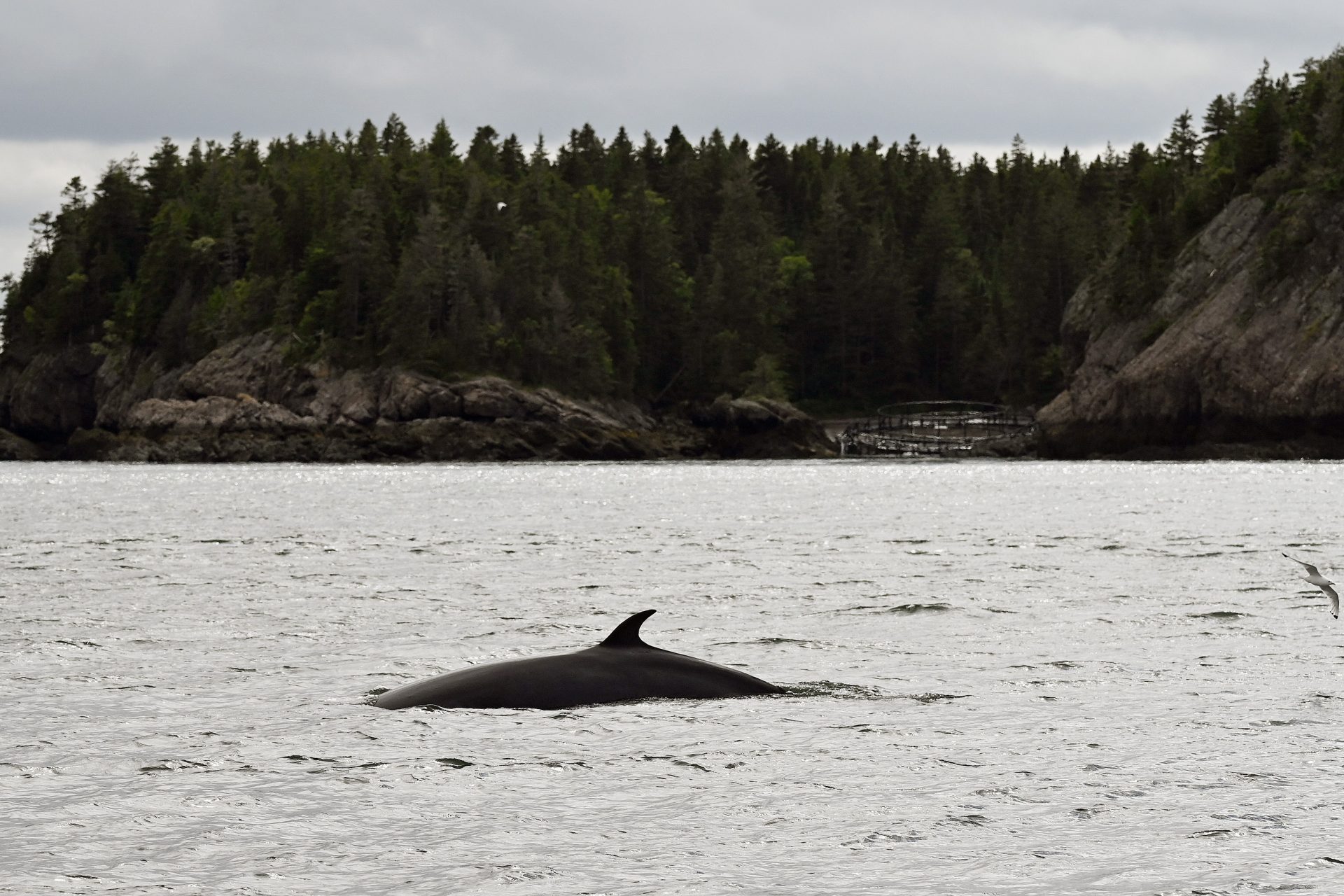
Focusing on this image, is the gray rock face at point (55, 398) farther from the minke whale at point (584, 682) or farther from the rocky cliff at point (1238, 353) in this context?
the minke whale at point (584, 682)

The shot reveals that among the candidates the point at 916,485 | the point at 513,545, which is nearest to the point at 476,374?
the point at 916,485

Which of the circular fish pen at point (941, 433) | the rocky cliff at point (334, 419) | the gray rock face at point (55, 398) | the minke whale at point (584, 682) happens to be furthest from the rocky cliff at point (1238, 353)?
the gray rock face at point (55, 398)

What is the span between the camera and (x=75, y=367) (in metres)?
188

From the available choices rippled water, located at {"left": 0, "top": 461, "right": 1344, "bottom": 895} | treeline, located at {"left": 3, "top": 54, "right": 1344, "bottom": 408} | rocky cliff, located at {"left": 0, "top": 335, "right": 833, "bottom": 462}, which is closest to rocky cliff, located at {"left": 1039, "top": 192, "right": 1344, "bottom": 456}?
treeline, located at {"left": 3, "top": 54, "right": 1344, "bottom": 408}

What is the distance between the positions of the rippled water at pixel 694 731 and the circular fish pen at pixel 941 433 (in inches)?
5137

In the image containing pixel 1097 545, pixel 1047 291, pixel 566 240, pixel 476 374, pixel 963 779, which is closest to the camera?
pixel 963 779

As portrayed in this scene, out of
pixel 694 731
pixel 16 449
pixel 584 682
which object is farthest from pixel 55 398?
pixel 694 731

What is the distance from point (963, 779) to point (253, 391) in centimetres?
15864

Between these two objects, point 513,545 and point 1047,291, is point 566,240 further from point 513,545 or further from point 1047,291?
point 513,545

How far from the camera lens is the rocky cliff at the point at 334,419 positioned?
15188 centimetres

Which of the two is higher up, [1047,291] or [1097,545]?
[1047,291]

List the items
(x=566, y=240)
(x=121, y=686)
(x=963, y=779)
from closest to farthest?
(x=963, y=779)
(x=121, y=686)
(x=566, y=240)

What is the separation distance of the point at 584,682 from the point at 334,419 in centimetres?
14370

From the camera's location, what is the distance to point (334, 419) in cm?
15538
